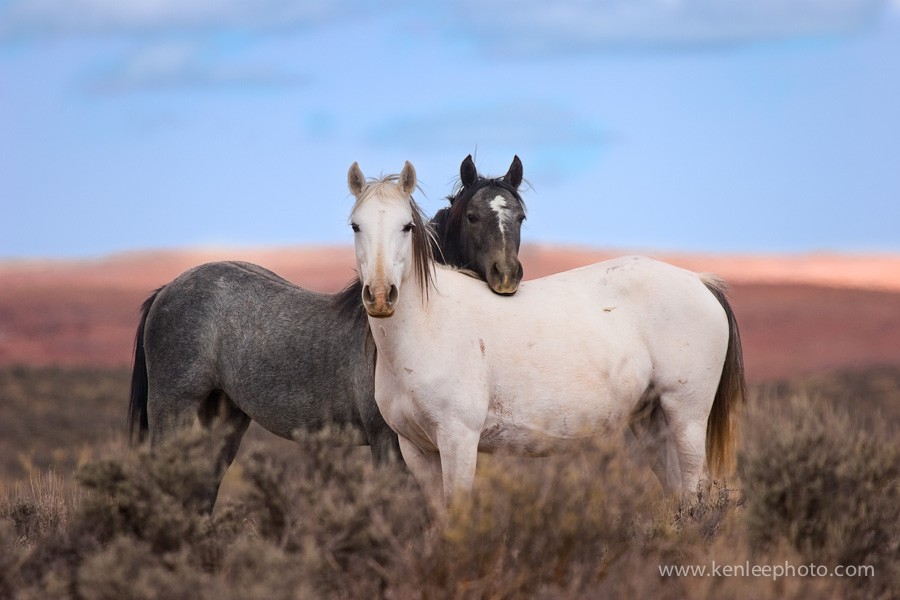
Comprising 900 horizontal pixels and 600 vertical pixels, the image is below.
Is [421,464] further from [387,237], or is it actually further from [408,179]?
[408,179]

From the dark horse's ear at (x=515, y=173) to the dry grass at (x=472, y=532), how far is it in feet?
7.14

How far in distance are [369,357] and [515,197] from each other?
1.36 metres

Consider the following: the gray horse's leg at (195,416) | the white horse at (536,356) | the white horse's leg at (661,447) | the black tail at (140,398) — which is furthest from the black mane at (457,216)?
the black tail at (140,398)

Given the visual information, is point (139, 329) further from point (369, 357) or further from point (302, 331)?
point (369, 357)

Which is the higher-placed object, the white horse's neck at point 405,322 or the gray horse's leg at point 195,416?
the white horse's neck at point 405,322

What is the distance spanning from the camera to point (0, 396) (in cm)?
2286

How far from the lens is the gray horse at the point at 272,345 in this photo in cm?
621

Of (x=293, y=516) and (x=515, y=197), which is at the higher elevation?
(x=515, y=197)

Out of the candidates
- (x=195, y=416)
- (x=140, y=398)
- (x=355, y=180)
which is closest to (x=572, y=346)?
(x=355, y=180)

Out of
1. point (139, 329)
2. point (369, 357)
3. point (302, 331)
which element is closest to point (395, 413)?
point (369, 357)

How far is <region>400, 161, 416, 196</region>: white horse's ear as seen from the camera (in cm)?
548

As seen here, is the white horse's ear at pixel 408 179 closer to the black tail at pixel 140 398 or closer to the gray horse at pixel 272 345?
the gray horse at pixel 272 345

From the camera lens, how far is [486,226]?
6.15 metres

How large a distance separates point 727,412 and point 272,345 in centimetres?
298
